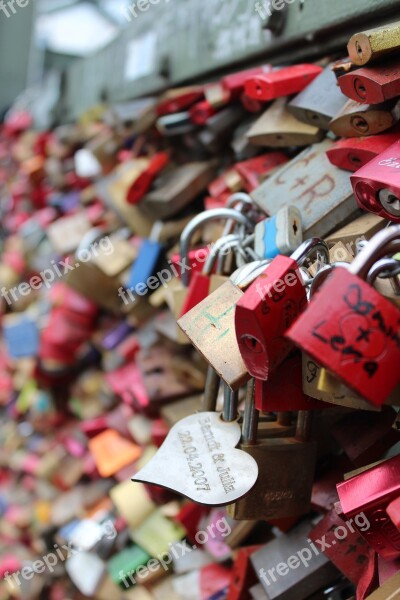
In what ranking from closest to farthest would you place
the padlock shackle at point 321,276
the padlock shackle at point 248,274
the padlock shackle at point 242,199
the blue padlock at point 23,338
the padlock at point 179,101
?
the padlock shackle at point 321,276, the padlock shackle at point 248,274, the padlock shackle at point 242,199, the padlock at point 179,101, the blue padlock at point 23,338

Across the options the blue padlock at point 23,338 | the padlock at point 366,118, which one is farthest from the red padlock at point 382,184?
the blue padlock at point 23,338

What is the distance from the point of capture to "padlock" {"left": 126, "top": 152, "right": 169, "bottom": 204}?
1.70m

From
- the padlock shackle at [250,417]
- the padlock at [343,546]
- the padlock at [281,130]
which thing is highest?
the padlock at [281,130]

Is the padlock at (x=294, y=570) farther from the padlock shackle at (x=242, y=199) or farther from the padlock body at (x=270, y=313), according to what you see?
the padlock shackle at (x=242, y=199)

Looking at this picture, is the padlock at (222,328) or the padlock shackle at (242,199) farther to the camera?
the padlock shackle at (242,199)

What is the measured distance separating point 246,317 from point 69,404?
5.77ft

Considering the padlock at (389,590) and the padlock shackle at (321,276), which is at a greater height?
the padlock shackle at (321,276)

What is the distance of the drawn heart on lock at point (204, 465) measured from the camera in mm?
712

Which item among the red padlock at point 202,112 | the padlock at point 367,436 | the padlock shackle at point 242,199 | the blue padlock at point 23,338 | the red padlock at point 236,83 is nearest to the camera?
the padlock at point 367,436

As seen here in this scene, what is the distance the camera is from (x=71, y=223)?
2.34 meters

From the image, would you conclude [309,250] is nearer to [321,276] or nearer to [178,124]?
[321,276]

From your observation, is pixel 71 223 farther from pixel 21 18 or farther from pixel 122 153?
pixel 21 18

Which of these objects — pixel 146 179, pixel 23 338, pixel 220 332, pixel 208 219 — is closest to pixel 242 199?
pixel 208 219

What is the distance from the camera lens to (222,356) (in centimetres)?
73
